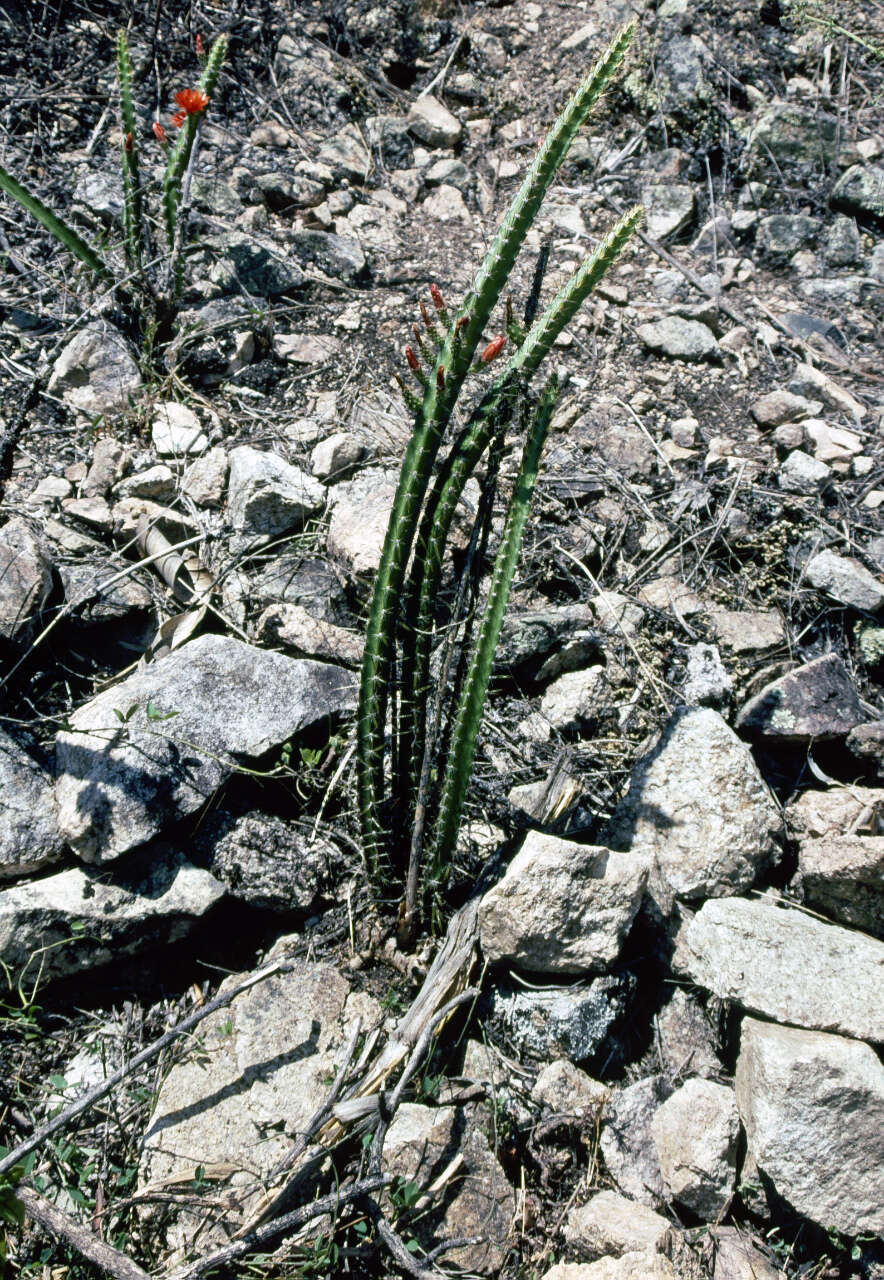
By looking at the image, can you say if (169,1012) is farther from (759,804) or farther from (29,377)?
(29,377)

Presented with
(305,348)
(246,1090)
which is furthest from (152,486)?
(246,1090)

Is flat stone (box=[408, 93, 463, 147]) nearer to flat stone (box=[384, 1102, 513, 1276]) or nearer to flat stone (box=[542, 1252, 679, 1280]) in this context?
flat stone (box=[384, 1102, 513, 1276])

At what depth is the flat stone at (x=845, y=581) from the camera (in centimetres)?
248

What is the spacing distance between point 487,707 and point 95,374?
1635 millimetres

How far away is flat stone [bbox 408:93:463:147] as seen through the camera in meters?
3.74

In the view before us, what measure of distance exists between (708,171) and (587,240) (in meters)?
0.62

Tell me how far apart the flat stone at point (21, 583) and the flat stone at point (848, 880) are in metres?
1.96

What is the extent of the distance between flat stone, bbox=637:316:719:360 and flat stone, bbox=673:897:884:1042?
6.59 feet

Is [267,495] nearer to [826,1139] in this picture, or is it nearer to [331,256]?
[331,256]

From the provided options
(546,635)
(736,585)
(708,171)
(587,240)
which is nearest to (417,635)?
(546,635)

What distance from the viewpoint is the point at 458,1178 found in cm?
170

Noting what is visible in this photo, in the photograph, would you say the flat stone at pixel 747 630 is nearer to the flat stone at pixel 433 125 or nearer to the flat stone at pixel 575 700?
the flat stone at pixel 575 700

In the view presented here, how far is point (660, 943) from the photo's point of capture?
2.03m

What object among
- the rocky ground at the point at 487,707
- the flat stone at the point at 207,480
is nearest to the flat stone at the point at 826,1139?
the rocky ground at the point at 487,707
